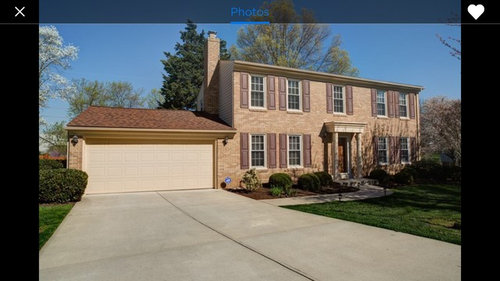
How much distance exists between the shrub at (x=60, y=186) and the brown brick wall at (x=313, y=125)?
5343 mm

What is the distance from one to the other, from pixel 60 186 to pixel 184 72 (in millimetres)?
23202

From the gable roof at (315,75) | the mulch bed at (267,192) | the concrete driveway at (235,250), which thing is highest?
the gable roof at (315,75)

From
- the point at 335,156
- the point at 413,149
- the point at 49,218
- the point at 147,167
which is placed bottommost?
the point at 49,218

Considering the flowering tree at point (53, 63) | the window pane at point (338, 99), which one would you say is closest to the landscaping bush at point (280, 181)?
the window pane at point (338, 99)

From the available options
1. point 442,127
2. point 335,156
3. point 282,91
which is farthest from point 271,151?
point 442,127

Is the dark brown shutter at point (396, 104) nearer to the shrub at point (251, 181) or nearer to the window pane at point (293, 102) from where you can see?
the window pane at point (293, 102)

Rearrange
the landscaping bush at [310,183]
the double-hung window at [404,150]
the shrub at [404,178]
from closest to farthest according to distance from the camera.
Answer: the landscaping bush at [310,183] → the shrub at [404,178] → the double-hung window at [404,150]

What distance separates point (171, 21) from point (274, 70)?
11521 mm

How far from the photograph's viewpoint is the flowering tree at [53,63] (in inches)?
787

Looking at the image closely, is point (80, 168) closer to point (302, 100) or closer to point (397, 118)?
point (302, 100)
